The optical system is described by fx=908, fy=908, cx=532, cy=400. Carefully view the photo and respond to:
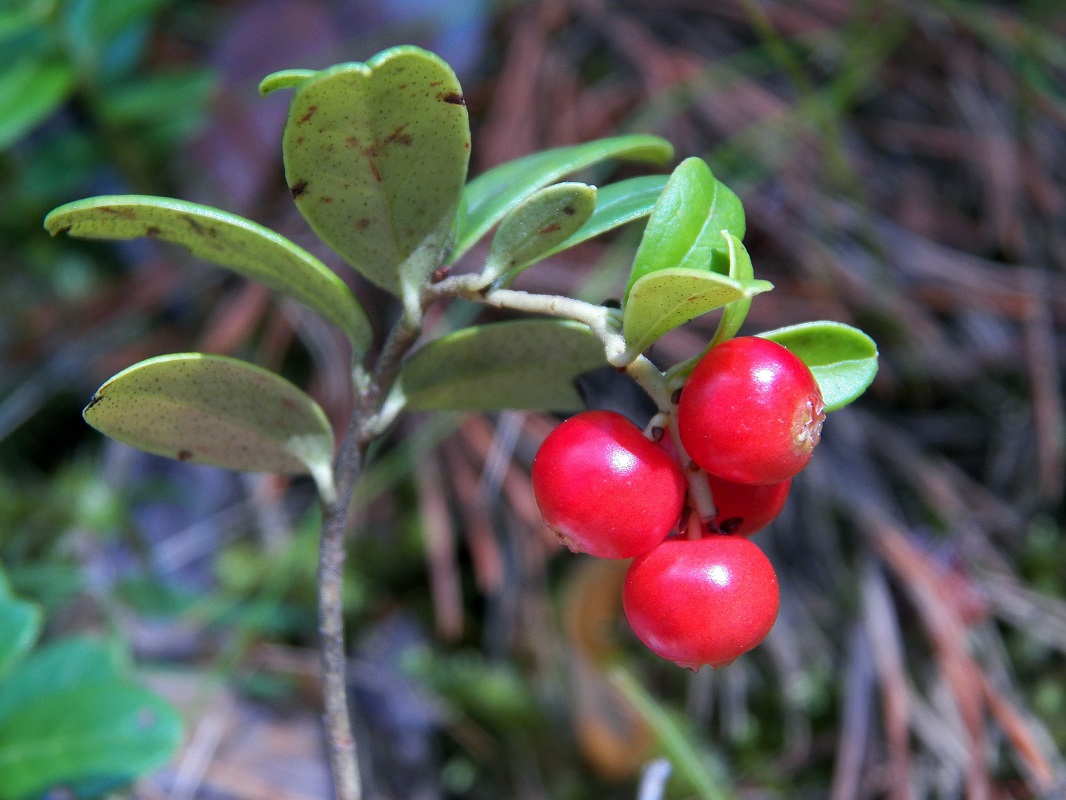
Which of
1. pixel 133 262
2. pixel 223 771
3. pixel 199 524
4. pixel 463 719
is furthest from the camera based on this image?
pixel 133 262

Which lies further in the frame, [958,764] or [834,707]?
[834,707]

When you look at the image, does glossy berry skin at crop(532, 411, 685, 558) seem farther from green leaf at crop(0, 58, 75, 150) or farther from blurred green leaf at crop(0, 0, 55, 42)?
blurred green leaf at crop(0, 0, 55, 42)

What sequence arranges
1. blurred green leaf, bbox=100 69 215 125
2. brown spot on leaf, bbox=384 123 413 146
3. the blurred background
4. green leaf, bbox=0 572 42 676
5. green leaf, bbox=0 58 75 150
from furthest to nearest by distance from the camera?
blurred green leaf, bbox=100 69 215 125 → the blurred background → green leaf, bbox=0 58 75 150 → green leaf, bbox=0 572 42 676 → brown spot on leaf, bbox=384 123 413 146

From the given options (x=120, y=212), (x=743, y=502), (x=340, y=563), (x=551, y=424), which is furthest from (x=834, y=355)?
(x=551, y=424)

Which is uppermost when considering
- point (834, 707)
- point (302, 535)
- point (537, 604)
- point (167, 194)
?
point (167, 194)

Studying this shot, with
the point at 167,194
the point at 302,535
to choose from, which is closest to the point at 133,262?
the point at 167,194

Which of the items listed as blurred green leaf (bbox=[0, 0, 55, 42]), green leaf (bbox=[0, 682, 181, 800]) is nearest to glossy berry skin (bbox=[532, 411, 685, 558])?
green leaf (bbox=[0, 682, 181, 800])

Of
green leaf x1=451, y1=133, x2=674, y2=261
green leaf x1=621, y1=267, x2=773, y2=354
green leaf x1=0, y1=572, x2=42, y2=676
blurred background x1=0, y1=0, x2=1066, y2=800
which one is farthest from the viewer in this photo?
blurred background x1=0, y1=0, x2=1066, y2=800

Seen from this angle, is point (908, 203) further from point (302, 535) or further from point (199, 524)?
point (199, 524)
